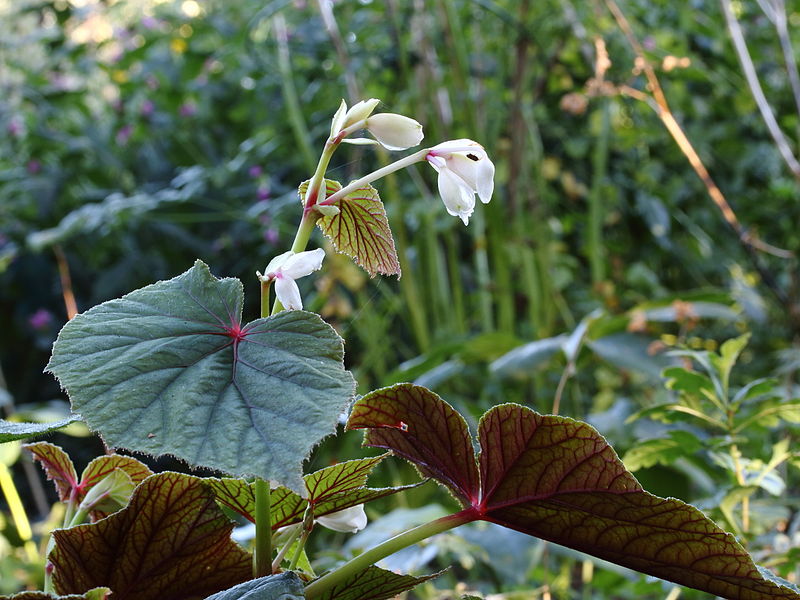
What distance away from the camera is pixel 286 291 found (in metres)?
0.30

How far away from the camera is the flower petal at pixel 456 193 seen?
32 cm

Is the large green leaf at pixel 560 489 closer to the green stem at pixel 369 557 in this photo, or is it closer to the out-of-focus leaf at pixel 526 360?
the green stem at pixel 369 557

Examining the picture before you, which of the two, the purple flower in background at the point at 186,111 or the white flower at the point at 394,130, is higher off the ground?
the purple flower in background at the point at 186,111

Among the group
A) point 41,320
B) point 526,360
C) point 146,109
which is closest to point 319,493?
point 526,360

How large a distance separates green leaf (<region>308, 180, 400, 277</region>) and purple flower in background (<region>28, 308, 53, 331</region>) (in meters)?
2.32

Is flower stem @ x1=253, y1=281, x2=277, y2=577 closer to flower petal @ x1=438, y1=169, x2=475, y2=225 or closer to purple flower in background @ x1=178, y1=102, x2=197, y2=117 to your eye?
flower petal @ x1=438, y1=169, x2=475, y2=225

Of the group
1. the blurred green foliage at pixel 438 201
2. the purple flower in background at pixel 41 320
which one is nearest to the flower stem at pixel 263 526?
the blurred green foliage at pixel 438 201

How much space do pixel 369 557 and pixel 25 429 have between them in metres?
0.12

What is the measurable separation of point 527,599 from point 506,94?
1.46 metres

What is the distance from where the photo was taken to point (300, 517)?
32cm

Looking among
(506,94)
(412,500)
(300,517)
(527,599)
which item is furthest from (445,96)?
(300,517)

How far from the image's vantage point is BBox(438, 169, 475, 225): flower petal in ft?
1.04

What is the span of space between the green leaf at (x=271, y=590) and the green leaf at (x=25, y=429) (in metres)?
0.07

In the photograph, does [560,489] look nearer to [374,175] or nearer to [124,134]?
[374,175]
